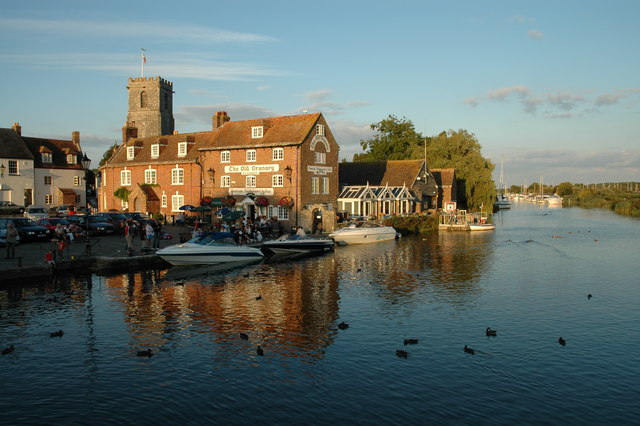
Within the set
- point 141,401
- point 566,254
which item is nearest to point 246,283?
point 141,401

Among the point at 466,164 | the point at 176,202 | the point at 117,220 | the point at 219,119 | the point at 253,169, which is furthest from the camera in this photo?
the point at 466,164

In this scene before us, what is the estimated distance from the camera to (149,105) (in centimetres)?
7844

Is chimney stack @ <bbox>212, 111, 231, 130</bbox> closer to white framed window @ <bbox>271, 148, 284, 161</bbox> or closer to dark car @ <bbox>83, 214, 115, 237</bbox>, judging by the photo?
white framed window @ <bbox>271, 148, 284, 161</bbox>

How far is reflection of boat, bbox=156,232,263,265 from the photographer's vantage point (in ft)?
99.3

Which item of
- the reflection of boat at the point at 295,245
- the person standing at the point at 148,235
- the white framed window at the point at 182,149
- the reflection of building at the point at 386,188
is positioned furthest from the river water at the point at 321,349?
the reflection of building at the point at 386,188

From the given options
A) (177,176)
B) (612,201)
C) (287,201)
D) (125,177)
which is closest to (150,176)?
(177,176)

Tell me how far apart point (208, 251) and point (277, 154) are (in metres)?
19.1

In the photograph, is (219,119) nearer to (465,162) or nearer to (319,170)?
(319,170)

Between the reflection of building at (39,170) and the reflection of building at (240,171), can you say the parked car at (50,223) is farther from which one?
the reflection of building at (39,170)

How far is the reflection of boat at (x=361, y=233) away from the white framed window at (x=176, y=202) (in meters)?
17.5

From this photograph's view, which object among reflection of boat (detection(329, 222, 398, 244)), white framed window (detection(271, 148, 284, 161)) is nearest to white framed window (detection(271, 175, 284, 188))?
white framed window (detection(271, 148, 284, 161))

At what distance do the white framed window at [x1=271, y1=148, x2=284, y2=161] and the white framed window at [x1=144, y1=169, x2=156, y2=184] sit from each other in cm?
1551

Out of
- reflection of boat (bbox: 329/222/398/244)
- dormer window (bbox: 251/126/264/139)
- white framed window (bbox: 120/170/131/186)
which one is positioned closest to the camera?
reflection of boat (bbox: 329/222/398/244)

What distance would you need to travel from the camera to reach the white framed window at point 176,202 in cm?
5406
